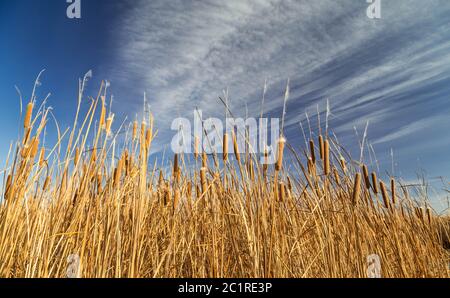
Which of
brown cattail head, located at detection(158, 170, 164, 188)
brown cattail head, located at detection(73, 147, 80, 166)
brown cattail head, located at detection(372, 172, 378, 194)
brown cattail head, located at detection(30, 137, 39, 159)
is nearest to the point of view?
brown cattail head, located at detection(73, 147, 80, 166)

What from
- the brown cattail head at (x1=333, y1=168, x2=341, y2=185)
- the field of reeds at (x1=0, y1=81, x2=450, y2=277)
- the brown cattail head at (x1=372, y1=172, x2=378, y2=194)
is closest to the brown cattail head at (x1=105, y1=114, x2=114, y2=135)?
the field of reeds at (x1=0, y1=81, x2=450, y2=277)

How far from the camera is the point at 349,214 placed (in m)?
2.61

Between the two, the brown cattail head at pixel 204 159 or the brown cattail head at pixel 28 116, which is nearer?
the brown cattail head at pixel 28 116

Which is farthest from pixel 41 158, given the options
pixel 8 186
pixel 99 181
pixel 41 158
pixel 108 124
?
pixel 108 124

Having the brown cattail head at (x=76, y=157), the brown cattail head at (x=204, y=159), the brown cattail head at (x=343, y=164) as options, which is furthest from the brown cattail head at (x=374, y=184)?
the brown cattail head at (x=76, y=157)

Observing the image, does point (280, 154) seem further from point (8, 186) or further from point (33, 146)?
point (8, 186)

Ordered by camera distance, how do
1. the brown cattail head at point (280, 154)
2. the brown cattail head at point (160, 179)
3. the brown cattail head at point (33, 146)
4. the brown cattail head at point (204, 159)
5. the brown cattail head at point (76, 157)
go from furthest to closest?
1. the brown cattail head at point (160, 179)
2. the brown cattail head at point (204, 159)
3. the brown cattail head at point (33, 146)
4. the brown cattail head at point (76, 157)
5. the brown cattail head at point (280, 154)

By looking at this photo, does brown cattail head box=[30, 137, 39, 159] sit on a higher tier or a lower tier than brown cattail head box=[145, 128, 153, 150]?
higher

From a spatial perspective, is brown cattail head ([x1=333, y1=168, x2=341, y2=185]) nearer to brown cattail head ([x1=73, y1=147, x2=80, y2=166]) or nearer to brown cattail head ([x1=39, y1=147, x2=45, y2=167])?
brown cattail head ([x1=73, y1=147, x2=80, y2=166])

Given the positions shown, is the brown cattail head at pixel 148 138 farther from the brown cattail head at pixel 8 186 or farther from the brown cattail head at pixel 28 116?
the brown cattail head at pixel 8 186
